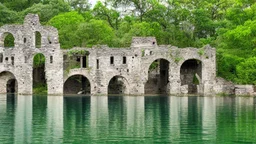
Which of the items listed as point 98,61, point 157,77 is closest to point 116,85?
point 98,61

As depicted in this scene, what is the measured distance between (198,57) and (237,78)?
4.78 meters

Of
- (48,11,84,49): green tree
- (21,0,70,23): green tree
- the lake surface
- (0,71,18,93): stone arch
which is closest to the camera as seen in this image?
the lake surface

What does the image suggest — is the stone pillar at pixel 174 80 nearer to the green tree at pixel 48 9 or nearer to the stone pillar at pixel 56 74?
the stone pillar at pixel 56 74

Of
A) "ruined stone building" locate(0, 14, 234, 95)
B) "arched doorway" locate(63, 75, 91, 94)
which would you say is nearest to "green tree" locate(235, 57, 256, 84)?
"ruined stone building" locate(0, 14, 234, 95)

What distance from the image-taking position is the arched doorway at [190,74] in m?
64.6

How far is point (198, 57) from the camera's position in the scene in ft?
201

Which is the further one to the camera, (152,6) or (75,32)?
(152,6)

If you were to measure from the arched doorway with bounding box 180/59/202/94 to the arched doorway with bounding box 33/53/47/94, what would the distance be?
633 inches

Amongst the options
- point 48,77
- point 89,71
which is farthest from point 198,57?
point 48,77

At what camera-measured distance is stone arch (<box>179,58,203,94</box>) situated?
210ft

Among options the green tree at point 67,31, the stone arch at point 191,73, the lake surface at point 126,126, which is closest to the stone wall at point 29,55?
the green tree at point 67,31

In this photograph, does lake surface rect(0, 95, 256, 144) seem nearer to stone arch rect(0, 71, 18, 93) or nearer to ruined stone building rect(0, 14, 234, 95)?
ruined stone building rect(0, 14, 234, 95)

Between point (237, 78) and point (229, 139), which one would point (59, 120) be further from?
point (237, 78)

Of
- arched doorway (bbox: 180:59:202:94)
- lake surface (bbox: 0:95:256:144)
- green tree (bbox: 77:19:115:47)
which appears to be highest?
green tree (bbox: 77:19:115:47)
